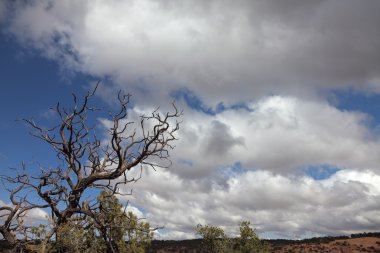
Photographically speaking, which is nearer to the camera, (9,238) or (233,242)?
(9,238)

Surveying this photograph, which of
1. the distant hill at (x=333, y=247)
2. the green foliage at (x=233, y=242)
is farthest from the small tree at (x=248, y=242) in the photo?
the distant hill at (x=333, y=247)

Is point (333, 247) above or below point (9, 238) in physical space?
above

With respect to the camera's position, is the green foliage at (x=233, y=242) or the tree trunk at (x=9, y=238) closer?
the tree trunk at (x=9, y=238)

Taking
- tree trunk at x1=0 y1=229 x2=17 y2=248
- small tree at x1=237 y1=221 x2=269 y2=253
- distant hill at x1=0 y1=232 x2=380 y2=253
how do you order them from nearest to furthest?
tree trunk at x1=0 y1=229 x2=17 y2=248
small tree at x1=237 y1=221 x2=269 y2=253
distant hill at x1=0 y1=232 x2=380 y2=253

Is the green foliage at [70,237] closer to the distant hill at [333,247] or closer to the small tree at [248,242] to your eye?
the small tree at [248,242]

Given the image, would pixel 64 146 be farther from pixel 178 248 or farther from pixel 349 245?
pixel 178 248

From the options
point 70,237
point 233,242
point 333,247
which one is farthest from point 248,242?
point 333,247

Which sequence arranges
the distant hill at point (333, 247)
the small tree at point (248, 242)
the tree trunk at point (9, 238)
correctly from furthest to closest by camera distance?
1. the distant hill at point (333, 247)
2. the small tree at point (248, 242)
3. the tree trunk at point (9, 238)

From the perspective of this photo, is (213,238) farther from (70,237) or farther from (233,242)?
(70,237)

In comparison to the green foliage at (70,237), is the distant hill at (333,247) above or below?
above

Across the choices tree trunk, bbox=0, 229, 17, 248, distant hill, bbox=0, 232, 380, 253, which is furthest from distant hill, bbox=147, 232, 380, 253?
tree trunk, bbox=0, 229, 17, 248

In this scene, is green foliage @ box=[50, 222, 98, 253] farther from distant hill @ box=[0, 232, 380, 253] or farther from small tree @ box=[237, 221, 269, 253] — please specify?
distant hill @ box=[0, 232, 380, 253]

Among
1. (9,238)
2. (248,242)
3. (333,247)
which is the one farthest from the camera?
(333,247)

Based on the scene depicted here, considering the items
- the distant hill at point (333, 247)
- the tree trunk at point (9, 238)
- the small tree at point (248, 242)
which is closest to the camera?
the tree trunk at point (9, 238)
